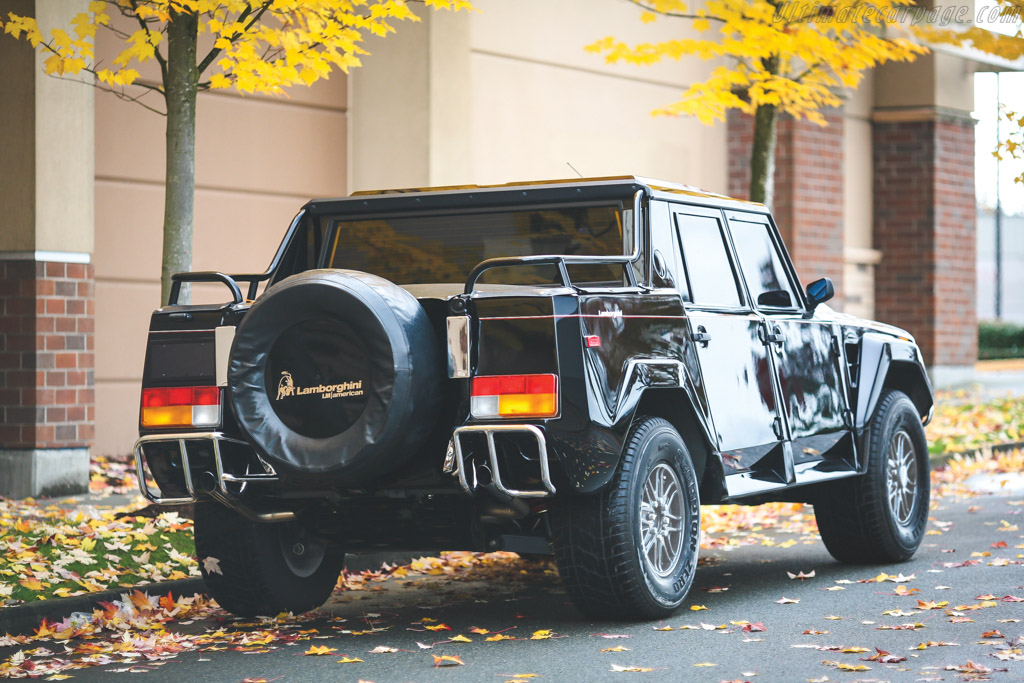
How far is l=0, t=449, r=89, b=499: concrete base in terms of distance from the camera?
10680 millimetres

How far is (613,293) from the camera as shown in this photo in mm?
6219

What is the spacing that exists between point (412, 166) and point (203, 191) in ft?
6.91

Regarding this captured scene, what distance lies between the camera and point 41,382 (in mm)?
10812

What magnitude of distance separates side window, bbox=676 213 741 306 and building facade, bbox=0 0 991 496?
710 mm

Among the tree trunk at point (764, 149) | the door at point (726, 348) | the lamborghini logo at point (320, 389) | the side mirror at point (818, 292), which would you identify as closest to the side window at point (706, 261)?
the door at point (726, 348)

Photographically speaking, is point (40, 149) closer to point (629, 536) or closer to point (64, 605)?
point (64, 605)

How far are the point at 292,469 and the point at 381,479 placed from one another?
0.40 metres

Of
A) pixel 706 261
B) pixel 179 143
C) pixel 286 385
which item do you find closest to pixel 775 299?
pixel 706 261

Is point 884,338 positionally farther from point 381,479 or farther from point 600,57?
point 600,57

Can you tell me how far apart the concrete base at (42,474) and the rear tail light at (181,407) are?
450cm

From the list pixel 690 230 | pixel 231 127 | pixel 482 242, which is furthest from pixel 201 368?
pixel 231 127

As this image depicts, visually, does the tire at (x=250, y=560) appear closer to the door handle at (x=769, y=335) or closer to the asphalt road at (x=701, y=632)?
the asphalt road at (x=701, y=632)

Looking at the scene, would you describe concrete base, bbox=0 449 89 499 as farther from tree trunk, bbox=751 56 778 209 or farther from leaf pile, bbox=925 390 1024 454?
leaf pile, bbox=925 390 1024 454

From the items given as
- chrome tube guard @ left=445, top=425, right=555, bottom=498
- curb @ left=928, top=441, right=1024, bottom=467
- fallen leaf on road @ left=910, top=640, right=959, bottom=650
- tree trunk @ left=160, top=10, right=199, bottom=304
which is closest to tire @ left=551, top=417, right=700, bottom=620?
chrome tube guard @ left=445, top=425, right=555, bottom=498
